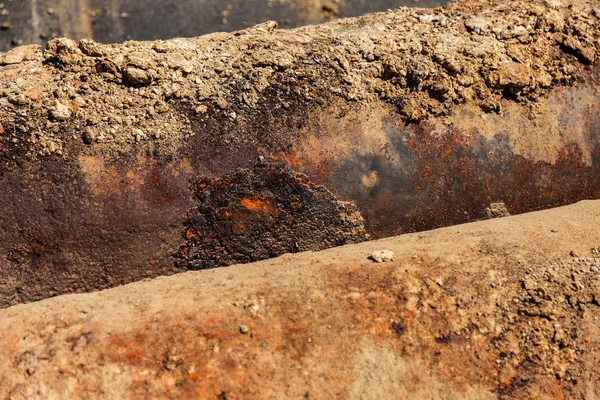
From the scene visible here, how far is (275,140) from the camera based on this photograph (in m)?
2.55

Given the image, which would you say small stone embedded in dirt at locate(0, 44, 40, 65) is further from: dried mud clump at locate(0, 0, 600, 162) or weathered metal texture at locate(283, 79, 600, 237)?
weathered metal texture at locate(283, 79, 600, 237)

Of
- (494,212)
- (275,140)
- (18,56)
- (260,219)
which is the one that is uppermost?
(18,56)

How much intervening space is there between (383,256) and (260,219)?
1.82ft

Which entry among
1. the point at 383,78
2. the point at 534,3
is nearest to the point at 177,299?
the point at 383,78

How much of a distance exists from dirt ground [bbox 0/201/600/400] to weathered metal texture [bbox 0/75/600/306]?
193 millimetres

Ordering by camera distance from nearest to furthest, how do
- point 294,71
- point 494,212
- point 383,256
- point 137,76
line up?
point 383,256, point 137,76, point 294,71, point 494,212

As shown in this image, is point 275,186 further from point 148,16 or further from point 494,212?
point 148,16

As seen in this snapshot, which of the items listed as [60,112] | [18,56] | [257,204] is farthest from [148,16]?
[257,204]

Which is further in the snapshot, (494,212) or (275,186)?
(494,212)

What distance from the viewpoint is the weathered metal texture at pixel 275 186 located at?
2406 millimetres

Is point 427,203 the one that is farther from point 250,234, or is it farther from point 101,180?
point 101,180

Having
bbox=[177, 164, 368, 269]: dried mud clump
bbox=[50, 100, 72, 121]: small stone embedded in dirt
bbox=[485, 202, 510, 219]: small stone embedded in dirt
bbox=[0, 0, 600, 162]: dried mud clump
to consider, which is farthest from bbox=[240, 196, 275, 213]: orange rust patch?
bbox=[485, 202, 510, 219]: small stone embedded in dirt

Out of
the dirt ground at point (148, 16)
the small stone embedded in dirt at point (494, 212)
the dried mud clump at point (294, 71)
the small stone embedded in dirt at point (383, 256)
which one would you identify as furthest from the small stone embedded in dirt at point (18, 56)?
the dirt ground at point (148, 16)

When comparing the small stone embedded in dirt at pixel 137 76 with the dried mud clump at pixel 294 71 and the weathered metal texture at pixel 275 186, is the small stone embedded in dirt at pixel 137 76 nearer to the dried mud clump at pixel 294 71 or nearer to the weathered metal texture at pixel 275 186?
the dried mud clump at pixel 294 71
